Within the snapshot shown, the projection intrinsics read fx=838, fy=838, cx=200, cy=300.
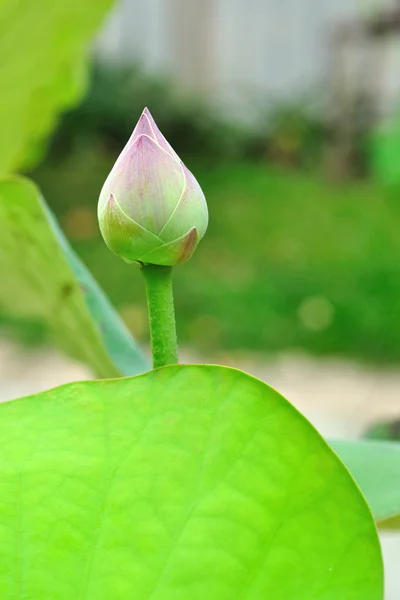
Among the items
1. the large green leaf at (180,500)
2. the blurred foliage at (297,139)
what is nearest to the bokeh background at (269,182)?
the blurred foliage at (297,139)

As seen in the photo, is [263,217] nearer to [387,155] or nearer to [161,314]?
[387,155]

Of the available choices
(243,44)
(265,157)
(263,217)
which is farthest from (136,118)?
(263,217)

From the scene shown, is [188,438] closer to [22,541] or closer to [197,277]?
[22,541]

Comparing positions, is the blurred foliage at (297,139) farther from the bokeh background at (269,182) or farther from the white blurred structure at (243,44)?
the white blurred structure at (243,44)

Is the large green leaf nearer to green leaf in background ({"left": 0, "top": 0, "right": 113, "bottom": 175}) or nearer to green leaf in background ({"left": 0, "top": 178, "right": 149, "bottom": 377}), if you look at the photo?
green leaf in background ({"left": 0, "top": 178, "right": 149, "bottom": 377})

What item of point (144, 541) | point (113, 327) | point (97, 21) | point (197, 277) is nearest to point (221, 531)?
point (144, 541)

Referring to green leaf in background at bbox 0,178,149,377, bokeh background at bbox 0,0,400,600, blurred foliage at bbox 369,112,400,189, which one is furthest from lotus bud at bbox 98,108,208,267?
blurred foliage at bbox 369,112,400,189
